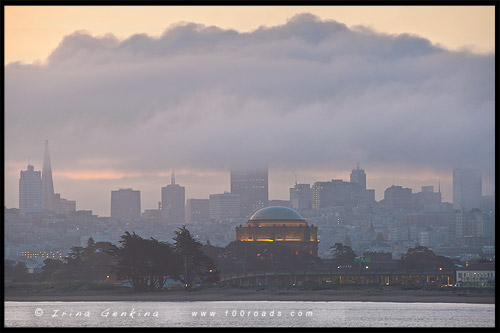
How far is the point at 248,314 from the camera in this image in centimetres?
7331

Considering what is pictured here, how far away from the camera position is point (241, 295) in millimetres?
91688

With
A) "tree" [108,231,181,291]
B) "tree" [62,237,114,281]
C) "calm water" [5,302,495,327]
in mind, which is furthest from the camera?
"tree" [62,237,114,281]

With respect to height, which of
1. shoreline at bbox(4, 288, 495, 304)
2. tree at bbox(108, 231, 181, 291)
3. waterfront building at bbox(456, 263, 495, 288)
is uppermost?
tree at bbox(108, 231, 181, 291)

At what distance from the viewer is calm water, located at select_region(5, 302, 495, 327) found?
216 feet

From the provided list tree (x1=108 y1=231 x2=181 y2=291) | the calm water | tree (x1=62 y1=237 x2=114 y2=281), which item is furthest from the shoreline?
tree (x1=62 y1=237 x2=114 y2=281)

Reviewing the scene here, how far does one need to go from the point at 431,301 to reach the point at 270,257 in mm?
93179

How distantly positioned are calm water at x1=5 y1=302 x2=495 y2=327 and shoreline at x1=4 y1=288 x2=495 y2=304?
9.51ft

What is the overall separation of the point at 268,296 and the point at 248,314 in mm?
17232

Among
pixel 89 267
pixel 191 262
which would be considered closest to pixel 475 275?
pixel 89 267

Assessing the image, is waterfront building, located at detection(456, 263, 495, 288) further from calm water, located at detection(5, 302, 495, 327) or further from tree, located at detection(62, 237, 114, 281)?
calm water, located at detection(5, 302, 495, 327)

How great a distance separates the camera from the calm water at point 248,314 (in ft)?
216

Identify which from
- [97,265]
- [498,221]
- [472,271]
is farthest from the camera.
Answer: [472,271]
